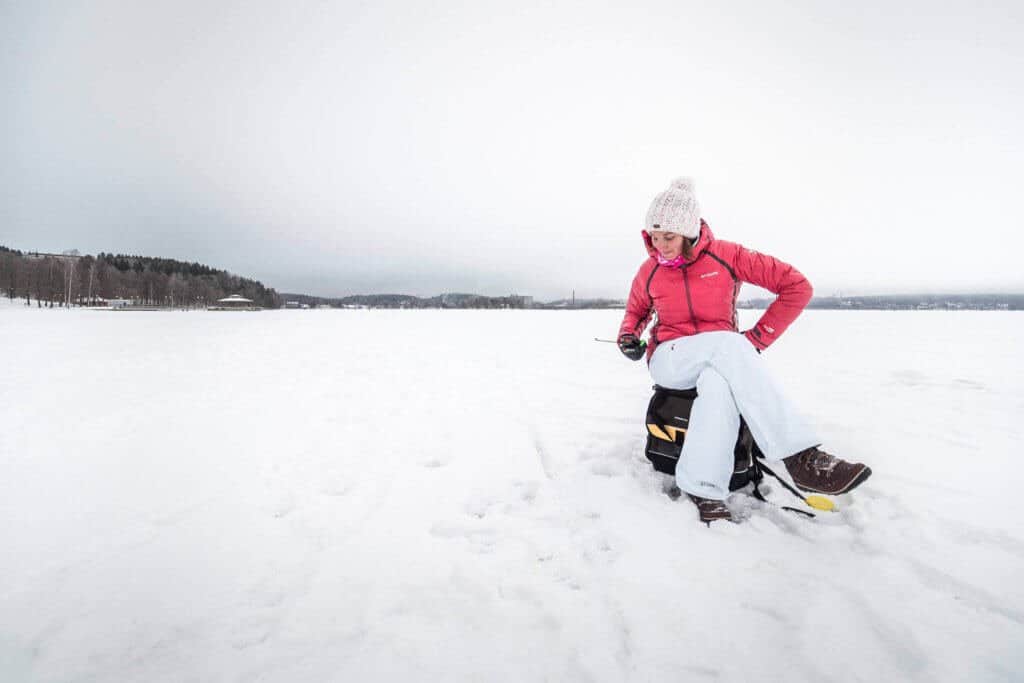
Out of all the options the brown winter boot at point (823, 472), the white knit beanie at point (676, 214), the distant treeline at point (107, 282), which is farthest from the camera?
the distant treeline at point (107, 282)

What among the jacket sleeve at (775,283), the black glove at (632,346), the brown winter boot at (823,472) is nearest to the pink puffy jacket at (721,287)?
the jacket sleeve at (775,283)

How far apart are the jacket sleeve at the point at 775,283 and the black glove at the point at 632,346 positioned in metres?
0.70

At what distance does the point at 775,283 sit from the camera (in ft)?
8.43

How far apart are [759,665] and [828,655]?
0.25 meters

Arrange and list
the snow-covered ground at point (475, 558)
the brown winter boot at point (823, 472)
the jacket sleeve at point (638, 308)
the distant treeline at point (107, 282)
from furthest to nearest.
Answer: the distant treeline at point (107, 282), the jacket sleeve at point (638, 308), the brown winter boot at point (823, 472), the snow-covered ground at point (475, 558)

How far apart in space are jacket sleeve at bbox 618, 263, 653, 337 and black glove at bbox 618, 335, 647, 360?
6 centimetres

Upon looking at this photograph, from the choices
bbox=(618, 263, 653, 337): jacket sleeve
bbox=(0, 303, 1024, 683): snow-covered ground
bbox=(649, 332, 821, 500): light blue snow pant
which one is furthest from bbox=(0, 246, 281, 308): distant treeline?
bbox=(649, 332, 821, 500): light blue snow pant

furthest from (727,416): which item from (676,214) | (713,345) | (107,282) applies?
(107,282)

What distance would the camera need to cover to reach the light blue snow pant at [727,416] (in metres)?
2.15

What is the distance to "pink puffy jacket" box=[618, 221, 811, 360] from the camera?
2533mm

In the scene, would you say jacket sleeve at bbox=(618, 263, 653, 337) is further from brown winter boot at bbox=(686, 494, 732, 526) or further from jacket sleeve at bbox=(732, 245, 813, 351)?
brown winter boot at bbox=(686, 494, 732, 526)

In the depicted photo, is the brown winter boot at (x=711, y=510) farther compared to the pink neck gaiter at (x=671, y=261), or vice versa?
the pink neck gaiter at (x=671, y=261)

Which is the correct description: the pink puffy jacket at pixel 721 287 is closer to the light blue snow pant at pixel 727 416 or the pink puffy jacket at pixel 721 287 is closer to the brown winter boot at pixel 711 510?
the light blue snow pant at pixel 727 416

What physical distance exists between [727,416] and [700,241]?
1061 mm
